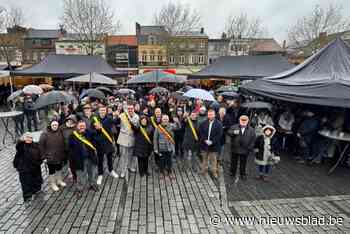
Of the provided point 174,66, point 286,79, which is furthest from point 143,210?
point 174,66

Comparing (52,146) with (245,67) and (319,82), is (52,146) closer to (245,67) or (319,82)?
(319,82)

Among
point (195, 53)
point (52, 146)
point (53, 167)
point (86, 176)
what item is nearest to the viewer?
point (52, 146)

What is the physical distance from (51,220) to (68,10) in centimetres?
2506

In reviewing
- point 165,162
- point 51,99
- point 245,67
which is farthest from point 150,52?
point 165,162

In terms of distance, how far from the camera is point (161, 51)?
37031 millimetres

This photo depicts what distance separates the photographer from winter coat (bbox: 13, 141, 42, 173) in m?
4.02

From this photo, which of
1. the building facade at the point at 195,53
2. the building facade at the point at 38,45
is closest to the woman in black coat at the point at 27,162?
the building facade at the point at 195,53

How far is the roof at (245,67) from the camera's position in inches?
535

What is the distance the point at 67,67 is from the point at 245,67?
41.9ft

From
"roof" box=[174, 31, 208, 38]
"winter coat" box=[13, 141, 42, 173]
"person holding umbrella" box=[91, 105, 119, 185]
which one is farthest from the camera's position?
"roof" box=[174, 31, 208, 38]

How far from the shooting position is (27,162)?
4.08m

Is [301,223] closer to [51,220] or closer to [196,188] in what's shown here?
[196,188]

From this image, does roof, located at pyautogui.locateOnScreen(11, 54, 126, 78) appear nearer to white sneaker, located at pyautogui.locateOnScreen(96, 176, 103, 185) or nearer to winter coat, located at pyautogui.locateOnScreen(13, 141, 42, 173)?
white sneaker, located at pyautogui.locateOnScreen(96, 176, 103, 185)

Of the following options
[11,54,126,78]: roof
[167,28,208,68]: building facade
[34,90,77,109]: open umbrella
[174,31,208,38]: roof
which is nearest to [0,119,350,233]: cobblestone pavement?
[34,90,77,109]: open umbrella
